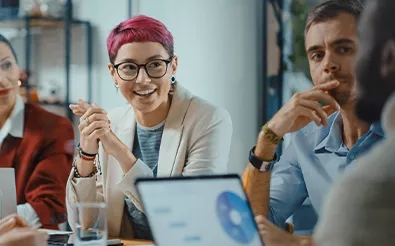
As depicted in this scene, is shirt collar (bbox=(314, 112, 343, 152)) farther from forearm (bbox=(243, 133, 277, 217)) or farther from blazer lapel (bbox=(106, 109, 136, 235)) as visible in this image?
blazer lapel (bbox=(106, 109, 136, 235))

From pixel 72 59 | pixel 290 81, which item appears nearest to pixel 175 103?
pixel 290 81

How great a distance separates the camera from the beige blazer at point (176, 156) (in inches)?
105

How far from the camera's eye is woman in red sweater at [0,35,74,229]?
9.93ft

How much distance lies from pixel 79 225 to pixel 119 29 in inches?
44.8

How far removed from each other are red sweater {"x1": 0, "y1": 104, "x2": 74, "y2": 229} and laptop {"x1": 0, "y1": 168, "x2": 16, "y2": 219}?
547 mm

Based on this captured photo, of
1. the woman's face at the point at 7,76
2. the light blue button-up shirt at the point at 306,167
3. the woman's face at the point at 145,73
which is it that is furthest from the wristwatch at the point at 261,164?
the woman's face at the point at 7,76

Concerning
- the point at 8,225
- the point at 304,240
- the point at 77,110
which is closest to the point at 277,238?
the point at 304,240

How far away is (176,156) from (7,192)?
0.63 m

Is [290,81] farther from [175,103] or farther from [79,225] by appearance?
[79,225]

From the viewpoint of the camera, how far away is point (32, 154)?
3105mm

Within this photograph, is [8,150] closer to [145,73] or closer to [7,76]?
[7,76]

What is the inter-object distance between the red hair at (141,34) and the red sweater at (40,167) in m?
0.61

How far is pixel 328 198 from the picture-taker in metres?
1.06

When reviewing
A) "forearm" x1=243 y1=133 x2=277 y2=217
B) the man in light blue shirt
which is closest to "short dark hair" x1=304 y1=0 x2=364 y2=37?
the man in light blue shirt
